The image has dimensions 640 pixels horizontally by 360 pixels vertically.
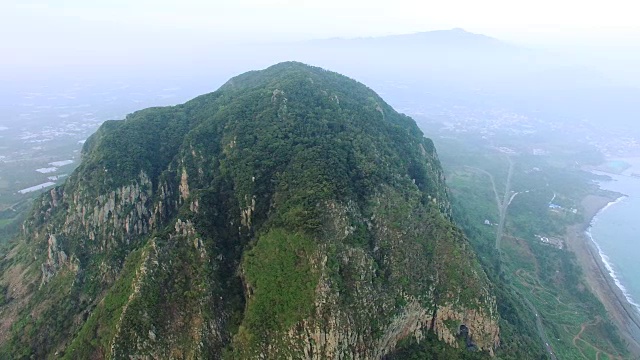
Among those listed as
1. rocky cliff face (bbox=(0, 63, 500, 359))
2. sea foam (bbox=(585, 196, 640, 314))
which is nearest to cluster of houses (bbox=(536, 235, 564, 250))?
sea foam (bbox=(585, 196, 640, 314))

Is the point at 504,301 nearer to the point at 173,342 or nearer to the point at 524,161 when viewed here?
the point at 173,342

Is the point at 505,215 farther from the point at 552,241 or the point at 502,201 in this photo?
the point at 552,241

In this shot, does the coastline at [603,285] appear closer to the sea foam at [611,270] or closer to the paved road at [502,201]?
the sea foam at [611,270]

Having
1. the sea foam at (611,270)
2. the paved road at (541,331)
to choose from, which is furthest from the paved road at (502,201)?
the paved road at (541,331)

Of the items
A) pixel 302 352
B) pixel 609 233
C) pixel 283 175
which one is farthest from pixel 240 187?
pixel 609 233

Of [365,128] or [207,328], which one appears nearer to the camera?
[207,328]

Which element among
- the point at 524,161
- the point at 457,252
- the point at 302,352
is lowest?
the point at 524,161

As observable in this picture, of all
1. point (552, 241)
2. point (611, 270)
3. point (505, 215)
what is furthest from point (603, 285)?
point (505, 215)

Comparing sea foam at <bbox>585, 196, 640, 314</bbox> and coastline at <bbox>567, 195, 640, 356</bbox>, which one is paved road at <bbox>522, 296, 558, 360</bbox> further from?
sea foam at <bbox>585, 196, 640, 314</bbox>
